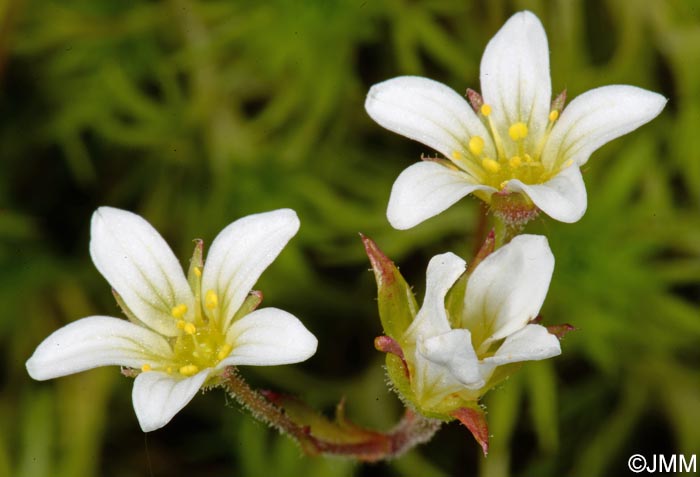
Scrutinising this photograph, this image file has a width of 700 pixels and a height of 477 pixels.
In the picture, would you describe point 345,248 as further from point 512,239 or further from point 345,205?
point 512,239

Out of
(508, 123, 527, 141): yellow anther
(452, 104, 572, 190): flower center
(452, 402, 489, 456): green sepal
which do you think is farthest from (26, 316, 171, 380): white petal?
(508, 123, 527, 141): yellow anther

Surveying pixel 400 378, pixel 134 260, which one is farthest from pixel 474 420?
pixel 134 260

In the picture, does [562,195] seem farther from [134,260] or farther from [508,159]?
[134,260]

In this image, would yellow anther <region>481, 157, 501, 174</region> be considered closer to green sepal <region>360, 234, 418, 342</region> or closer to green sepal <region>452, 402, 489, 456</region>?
green sepal <region>360, 234, 418, 342</region>

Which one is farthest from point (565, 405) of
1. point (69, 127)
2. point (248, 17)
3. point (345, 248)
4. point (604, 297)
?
point (69, 127)

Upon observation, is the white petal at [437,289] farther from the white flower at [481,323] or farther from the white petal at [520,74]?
the white petal at [520,74]
